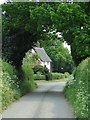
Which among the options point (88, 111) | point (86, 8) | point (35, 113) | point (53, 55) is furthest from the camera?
point (53, 55)

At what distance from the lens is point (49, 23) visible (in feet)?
79.5

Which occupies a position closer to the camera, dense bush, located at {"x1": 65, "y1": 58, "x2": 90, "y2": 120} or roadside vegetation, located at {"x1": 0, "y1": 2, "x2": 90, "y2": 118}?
dense bush, located at {"x1": 65, "y1": 58, "x2": 90, "y2": 120}

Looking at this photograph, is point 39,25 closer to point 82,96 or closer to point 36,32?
point 36,32

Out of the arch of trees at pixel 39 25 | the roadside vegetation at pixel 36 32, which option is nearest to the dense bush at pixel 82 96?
the roadside vegetation at pixel 36 32

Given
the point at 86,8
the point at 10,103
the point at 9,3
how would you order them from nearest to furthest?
the point at 10,103 → the point at 86,8 → the point at 9,3

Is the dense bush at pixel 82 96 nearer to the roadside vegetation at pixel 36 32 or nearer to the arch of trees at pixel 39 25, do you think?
the roadside vegetation at pixel 36 32

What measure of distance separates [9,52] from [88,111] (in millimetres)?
16385

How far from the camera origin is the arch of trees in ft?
72.1

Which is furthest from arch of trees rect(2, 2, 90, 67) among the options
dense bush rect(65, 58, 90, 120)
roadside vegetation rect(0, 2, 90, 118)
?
dense bush rect(65, 58, 90, 120)

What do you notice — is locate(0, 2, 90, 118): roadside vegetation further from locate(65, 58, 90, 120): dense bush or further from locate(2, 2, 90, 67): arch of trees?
locate(65, 58, 90, 120): dense bush

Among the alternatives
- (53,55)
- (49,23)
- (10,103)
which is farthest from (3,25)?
(53,55)

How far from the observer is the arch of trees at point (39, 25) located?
2197 cm

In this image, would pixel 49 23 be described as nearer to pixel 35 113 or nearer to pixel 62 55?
pixel 35 113

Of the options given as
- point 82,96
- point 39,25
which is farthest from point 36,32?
point 82,96
